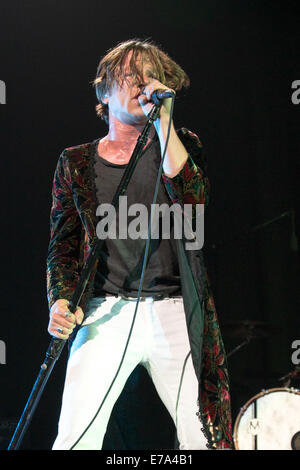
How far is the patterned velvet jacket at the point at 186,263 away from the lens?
5.18 ft

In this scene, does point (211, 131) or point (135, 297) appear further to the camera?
point (211, 131)

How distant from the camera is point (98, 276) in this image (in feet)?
5.70

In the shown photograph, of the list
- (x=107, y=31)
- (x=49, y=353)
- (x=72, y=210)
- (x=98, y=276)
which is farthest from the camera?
(x=107, y=31)

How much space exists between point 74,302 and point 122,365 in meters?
0.24

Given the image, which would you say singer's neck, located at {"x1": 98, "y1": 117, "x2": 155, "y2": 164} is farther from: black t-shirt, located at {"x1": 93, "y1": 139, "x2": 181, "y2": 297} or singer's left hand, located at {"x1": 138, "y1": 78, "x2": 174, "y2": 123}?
singer's left hand, located at {"x1": 138, "y1": 78, "x2": 174, "y2": 123}

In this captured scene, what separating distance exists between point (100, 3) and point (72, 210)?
6.48 feet

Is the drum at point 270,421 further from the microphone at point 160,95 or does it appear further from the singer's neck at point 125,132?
the microphone at point 160,95

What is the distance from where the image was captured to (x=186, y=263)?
64.5 inches

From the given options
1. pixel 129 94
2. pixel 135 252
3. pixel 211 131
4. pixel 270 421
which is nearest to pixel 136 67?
pixel 129 94

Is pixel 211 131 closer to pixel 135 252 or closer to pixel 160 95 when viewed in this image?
pixel 135 252

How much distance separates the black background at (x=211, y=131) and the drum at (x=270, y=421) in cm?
17

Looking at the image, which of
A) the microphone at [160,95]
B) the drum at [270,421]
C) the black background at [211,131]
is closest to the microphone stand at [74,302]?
the microphone at [160,95]
